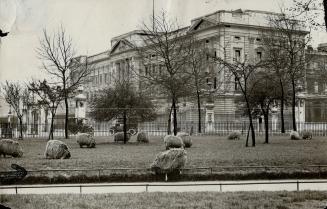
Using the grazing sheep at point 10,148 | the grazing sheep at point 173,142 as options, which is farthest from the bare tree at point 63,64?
the grazing sheep at point 173,142

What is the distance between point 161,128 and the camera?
1808 cm

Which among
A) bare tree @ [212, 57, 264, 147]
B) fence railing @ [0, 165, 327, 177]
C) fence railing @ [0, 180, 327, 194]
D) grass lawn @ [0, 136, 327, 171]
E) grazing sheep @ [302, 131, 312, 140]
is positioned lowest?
fence railing @ [0, 180, 327, 194]

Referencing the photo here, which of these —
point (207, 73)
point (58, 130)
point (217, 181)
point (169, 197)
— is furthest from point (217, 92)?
point (169, 197)

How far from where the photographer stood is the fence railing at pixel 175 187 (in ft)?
34.3

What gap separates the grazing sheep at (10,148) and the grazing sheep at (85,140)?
1.84 m

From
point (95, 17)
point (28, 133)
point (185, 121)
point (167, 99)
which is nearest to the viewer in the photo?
point (95, 17)

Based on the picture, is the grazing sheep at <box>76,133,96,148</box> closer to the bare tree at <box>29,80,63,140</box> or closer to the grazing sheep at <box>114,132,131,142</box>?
the bare tree at <box>29,80,63,140</box>

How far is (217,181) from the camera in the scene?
11.5 m

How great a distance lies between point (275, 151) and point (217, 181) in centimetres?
196

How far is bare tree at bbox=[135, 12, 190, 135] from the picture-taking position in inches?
630

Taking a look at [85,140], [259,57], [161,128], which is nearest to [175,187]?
[85,140]

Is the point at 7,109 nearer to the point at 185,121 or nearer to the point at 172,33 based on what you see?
the point at 172,33

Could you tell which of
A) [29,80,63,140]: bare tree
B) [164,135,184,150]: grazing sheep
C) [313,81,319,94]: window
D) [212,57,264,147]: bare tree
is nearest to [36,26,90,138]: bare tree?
[29,80,63,140]: bare tree

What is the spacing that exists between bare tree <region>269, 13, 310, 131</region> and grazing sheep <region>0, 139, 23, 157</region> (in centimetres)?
756
